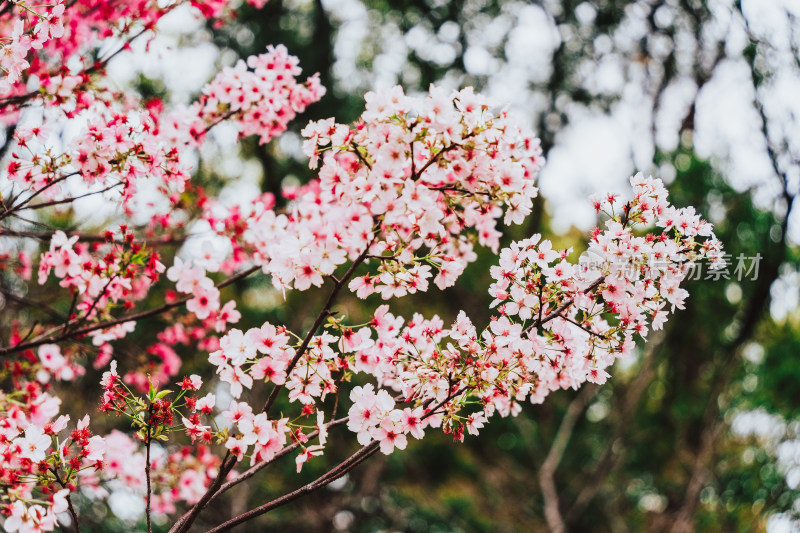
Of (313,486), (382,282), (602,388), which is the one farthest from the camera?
(602,388)

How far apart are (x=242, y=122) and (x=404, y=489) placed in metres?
6.21

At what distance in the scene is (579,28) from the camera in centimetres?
698

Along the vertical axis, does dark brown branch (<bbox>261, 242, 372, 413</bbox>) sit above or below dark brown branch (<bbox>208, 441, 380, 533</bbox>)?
above

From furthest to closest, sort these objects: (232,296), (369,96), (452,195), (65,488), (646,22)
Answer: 1. (232,296)
2. (646,22)
3. (452,195)
4. (369,96)
5. (65,488)

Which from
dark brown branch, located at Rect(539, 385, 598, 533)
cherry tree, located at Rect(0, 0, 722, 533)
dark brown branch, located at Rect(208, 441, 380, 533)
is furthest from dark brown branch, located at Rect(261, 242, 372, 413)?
dark brown branch, located at Rect(539, 385, 598, 533)

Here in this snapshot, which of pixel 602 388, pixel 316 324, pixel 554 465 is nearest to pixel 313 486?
pixel 316 324

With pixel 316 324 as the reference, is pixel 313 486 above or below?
below

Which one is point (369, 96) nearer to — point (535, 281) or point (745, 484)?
point (535, 281)

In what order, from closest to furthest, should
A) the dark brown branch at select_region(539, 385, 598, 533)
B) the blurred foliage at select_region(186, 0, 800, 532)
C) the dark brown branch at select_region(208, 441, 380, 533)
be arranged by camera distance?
the dark brown branch at select_region(208, 441, 380, 533) → the blurred foliage at select_region(186, 0, 800, 532) → the dark brown branch at select_region(539, 385, 598, 533)

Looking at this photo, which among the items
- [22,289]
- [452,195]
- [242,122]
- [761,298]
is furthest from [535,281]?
[22,289]

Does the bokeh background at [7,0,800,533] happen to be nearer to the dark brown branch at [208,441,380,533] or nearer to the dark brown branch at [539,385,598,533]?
the dark brown branch at [539,385,598,533]

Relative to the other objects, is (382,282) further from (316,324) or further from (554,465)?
(554,465)

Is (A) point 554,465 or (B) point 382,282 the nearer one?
(B) point 382,282

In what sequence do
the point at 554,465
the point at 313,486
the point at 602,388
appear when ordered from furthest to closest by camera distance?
1. the point at 602,388
2. the point at 554,465
3. the point at 313,486
